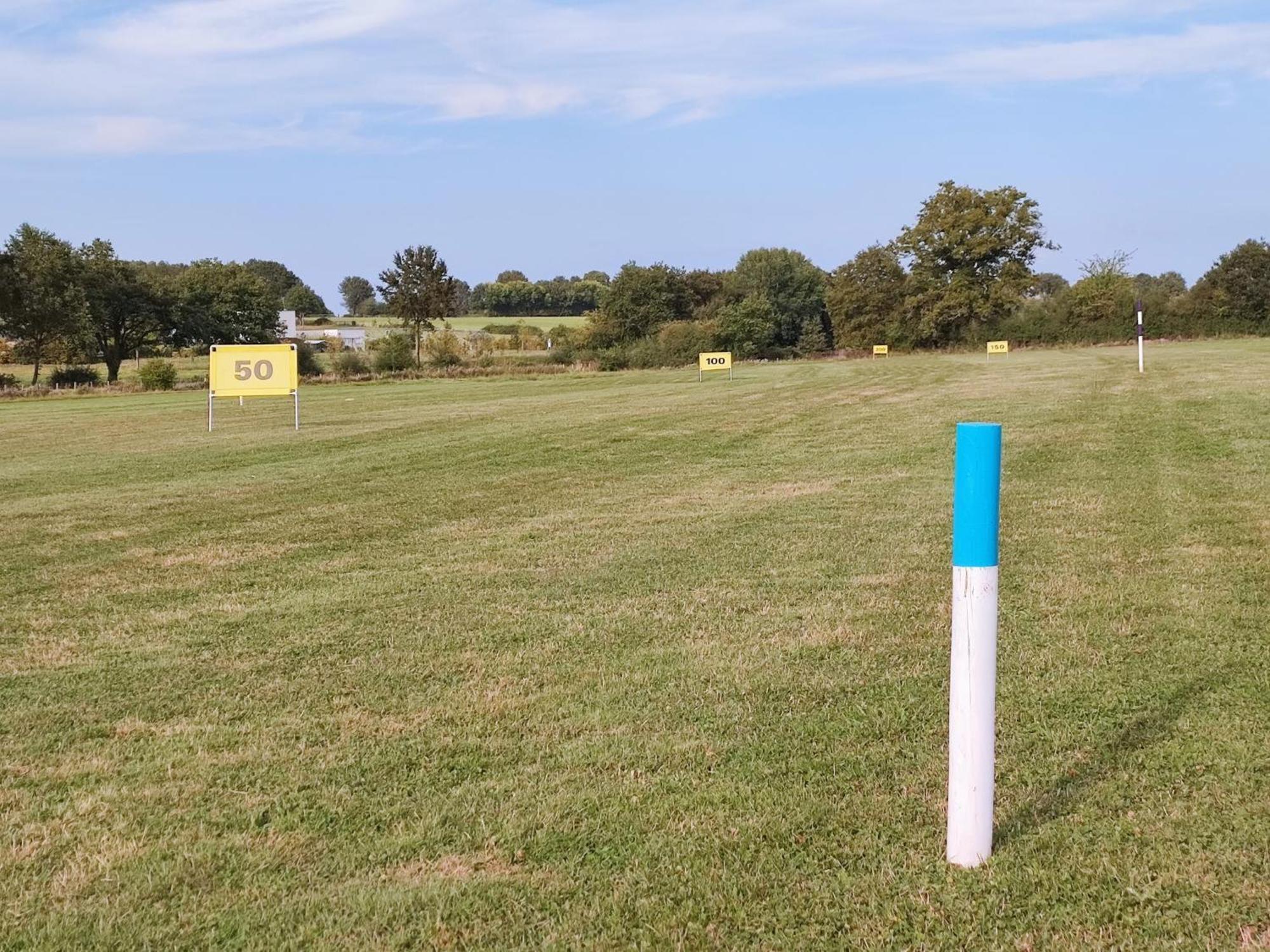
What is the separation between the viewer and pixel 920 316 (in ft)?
285

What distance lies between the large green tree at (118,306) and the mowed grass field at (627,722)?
6993 centimetres

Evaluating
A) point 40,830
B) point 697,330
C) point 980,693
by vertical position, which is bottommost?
point 40,830

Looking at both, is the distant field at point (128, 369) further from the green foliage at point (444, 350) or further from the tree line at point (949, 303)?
the tree line at point (949, 303)

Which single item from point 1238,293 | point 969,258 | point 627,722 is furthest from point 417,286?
point 627,722

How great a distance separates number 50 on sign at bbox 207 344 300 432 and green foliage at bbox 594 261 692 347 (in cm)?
7132

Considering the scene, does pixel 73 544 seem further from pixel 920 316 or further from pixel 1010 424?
pixel 920 316

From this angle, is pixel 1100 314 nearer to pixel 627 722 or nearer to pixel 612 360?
pixel 612 360

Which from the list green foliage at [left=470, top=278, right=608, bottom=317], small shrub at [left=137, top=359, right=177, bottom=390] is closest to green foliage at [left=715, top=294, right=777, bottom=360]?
small shrub at [left=137, top=359, right=177, bottom=390]

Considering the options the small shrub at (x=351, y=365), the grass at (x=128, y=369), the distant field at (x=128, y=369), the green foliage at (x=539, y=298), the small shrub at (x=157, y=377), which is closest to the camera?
the small shrub at (x=157, y=377)

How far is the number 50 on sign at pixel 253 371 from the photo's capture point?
73.5ft

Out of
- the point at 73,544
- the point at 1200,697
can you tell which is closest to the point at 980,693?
the point at 1200,697

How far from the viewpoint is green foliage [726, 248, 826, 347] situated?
350ft

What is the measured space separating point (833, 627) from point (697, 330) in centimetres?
7539

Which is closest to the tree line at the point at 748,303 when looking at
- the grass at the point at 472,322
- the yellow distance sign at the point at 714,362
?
the grass at the point at 472,322
